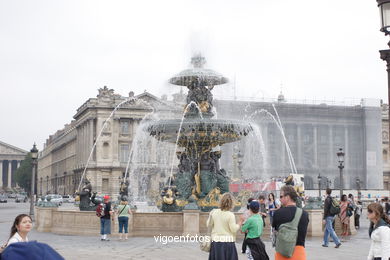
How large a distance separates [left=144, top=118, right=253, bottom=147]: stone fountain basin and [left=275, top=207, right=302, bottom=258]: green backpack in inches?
531

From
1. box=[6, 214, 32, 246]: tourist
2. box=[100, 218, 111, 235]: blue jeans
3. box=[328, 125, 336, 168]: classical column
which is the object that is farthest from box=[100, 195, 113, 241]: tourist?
box=[328, 125, 336, 168]: classical column

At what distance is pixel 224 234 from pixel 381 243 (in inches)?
75.6

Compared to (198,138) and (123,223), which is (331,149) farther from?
(123,223)

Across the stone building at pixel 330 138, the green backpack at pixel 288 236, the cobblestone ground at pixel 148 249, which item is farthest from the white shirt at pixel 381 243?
the stone building at pixel 330 138

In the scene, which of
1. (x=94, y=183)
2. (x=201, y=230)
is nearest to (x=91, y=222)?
(x=201, y=230)

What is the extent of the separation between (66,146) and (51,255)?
388 feet

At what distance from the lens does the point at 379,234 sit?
22.4 feet

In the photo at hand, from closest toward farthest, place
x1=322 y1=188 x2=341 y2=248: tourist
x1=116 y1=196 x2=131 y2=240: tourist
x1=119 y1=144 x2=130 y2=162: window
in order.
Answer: x1=322 y1=188 x2=341 y2=248: tourist → x1=116 y1=196 x2=131 y2=240: tourist → x1=119 y1=144 x2=130 y2=162: window

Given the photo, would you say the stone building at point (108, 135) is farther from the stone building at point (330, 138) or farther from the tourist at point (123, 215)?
the tourist at point (123, 215)

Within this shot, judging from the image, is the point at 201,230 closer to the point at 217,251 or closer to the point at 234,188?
the point at 217,251

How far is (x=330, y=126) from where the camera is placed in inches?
2817

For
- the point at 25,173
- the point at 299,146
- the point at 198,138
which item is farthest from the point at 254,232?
the point at 25,173

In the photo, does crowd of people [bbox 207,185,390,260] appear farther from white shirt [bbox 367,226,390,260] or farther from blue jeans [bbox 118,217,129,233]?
blue jeans [bbox 118,217,129,233]

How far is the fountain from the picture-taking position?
19.8 m
